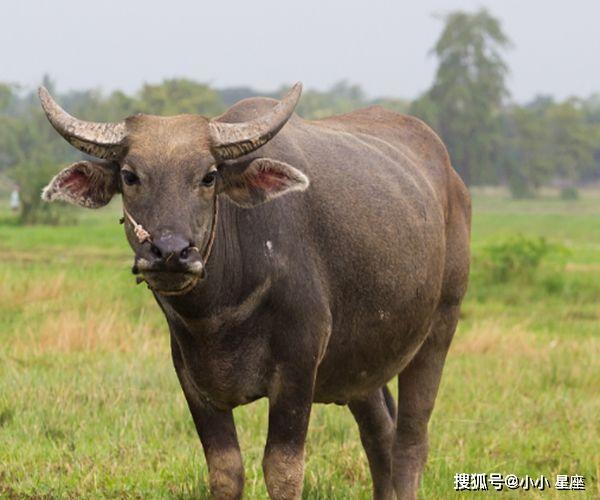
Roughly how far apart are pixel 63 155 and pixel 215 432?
2084 inches

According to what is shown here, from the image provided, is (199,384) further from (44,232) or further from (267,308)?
(44,232)

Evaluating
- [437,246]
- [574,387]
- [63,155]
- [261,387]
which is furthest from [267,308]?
[63,155]

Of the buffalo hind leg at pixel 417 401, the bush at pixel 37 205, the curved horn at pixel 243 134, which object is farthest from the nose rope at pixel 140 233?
the bush at pixel 37 205

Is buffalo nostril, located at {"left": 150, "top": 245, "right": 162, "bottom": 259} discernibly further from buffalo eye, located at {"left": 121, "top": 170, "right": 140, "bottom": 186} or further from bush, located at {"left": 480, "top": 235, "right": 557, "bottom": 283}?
bush, located at {"left": 480, "top": 235, "right": 557, "bottom": 283}

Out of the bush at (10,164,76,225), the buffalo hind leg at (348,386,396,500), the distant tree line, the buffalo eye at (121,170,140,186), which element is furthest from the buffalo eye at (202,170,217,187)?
the distant tree line

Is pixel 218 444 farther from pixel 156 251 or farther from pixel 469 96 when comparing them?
pixel 469 96

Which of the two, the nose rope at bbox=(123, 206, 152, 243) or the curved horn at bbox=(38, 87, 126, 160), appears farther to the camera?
the curved horn at bbox=(38, 87, 126, 160)

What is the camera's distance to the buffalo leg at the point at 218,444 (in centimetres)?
419

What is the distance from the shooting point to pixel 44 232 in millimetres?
25547

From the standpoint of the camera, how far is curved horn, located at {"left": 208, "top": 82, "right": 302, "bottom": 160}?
3695 millimetres

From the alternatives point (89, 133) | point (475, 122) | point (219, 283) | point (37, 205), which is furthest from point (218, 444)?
point (475, 122)

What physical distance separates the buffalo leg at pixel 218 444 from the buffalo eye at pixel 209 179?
827 millimetres

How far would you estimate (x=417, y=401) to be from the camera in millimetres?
5434

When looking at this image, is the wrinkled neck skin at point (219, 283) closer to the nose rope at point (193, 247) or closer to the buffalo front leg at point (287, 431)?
the nose rope at point (193, 247)
